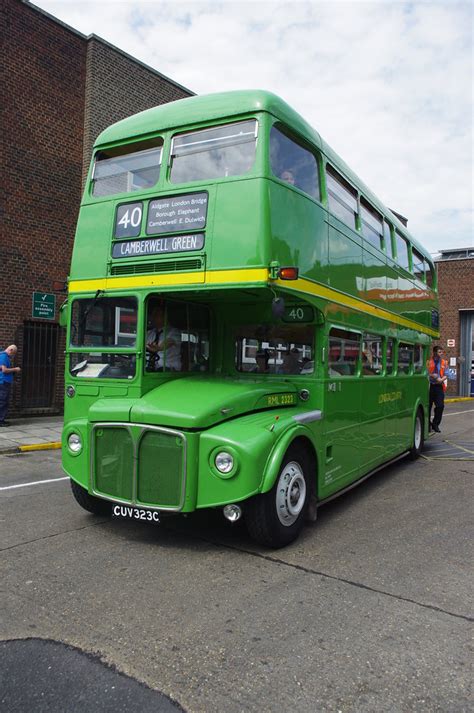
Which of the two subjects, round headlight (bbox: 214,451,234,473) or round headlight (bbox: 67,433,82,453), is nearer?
round headlight (bbox: 214,451,234,473)

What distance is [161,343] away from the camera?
5.35 m

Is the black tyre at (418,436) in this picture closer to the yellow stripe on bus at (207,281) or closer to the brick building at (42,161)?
the yellow stripe on bus at (207,281)

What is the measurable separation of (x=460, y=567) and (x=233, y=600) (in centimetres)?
191

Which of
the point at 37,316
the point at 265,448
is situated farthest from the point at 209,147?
the point at 37,316

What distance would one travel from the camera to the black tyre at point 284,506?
180 inches

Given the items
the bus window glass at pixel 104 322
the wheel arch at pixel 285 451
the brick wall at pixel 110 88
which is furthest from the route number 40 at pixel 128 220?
the brick wall at pixel 110 88

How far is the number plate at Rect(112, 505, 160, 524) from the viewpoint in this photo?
14.9ft

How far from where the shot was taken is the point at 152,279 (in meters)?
5.09

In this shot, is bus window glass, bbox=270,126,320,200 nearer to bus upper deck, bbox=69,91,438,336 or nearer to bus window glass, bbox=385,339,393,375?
bus upper deck, bbox=69,91,438,336

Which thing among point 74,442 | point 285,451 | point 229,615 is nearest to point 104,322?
point 74,442

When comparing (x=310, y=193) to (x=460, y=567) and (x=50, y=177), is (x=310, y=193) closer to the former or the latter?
(x=460, y=567)

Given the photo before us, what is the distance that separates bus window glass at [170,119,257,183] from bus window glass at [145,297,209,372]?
47.2 inches

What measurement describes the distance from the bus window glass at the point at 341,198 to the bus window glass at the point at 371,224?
1.16ft

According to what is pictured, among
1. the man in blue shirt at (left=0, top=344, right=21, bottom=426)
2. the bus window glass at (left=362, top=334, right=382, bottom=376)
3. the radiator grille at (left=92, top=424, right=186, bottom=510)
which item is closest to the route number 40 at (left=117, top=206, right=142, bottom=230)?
the radiator grille at (left=92, top=424, right=186, bottom=510)
